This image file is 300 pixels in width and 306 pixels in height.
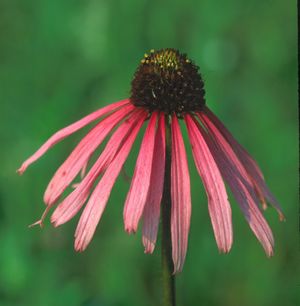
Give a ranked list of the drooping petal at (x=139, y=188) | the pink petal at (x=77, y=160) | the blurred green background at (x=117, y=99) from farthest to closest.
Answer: the blurred green background at (x=117, y=99), the pink petal at (x=77, y=160), the drooping petal at (x=139, y=188)

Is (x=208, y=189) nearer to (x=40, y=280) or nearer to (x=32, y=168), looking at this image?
(x=40, y=280)

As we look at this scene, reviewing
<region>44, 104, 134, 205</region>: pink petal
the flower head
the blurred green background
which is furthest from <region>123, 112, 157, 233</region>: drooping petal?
the blurred green background

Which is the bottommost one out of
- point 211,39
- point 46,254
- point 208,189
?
point 208,189

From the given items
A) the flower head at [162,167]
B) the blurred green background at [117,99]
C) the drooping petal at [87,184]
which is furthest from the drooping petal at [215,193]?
the blurred green background at [117,99]

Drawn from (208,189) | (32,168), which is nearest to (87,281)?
(32,168)

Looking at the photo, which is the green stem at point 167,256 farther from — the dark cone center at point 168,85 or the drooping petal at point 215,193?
the dark cone center at point 168,85

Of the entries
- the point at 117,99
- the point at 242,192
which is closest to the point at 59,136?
the point at 242,192

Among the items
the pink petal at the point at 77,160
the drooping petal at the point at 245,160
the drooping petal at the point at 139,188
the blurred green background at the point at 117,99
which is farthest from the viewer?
the blurred green background at the point at 117,99
